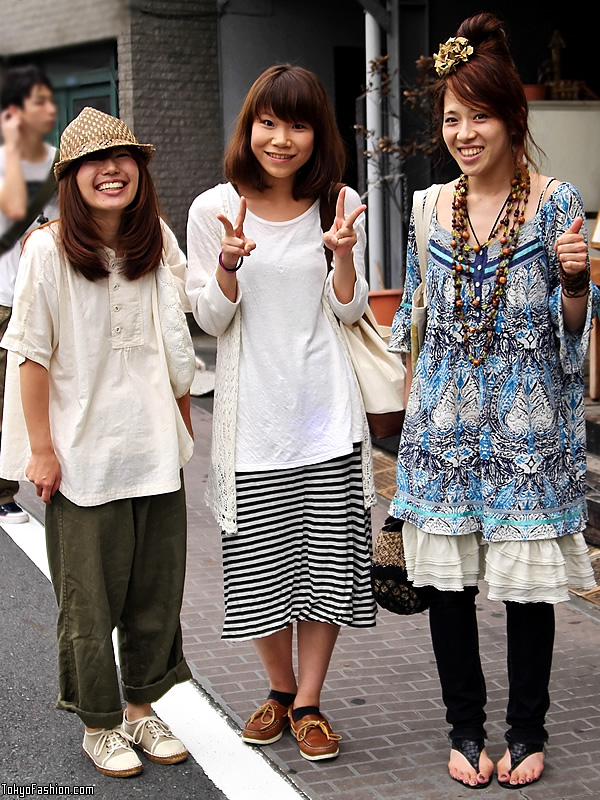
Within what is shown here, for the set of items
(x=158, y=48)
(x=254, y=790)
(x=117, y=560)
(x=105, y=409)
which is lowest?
(x=254, y=790)

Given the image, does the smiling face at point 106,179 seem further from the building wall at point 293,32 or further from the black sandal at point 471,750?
the building wall at point 293,32

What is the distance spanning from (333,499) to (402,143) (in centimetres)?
539

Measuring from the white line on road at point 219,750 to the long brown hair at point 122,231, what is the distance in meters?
1.44

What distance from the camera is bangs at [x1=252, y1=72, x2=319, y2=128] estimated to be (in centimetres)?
264

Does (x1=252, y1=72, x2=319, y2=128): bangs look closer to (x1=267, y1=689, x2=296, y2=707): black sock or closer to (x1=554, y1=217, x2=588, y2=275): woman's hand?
(x1=554, y1=217, x2=588, y2=275): woman's hand

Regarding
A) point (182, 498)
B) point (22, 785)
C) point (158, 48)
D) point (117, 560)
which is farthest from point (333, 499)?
point (158, 48)

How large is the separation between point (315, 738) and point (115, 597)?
724 millimetres

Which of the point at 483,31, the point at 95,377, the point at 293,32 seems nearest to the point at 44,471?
the point at 95,377

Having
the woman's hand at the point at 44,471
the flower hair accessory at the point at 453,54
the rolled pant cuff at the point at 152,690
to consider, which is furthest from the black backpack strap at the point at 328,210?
the rolled pant cuff at the point at 152,690

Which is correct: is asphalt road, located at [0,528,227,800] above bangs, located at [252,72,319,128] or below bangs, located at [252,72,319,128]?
below

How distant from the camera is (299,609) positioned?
2.95m

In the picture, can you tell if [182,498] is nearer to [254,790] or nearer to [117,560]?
[117,560]

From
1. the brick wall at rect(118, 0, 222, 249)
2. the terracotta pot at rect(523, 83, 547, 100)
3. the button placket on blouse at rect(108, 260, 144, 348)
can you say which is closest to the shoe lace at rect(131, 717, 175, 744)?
the button placket on blouse at rect(108, 260, 144, 348)

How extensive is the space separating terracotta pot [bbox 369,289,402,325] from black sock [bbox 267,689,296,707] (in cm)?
427
